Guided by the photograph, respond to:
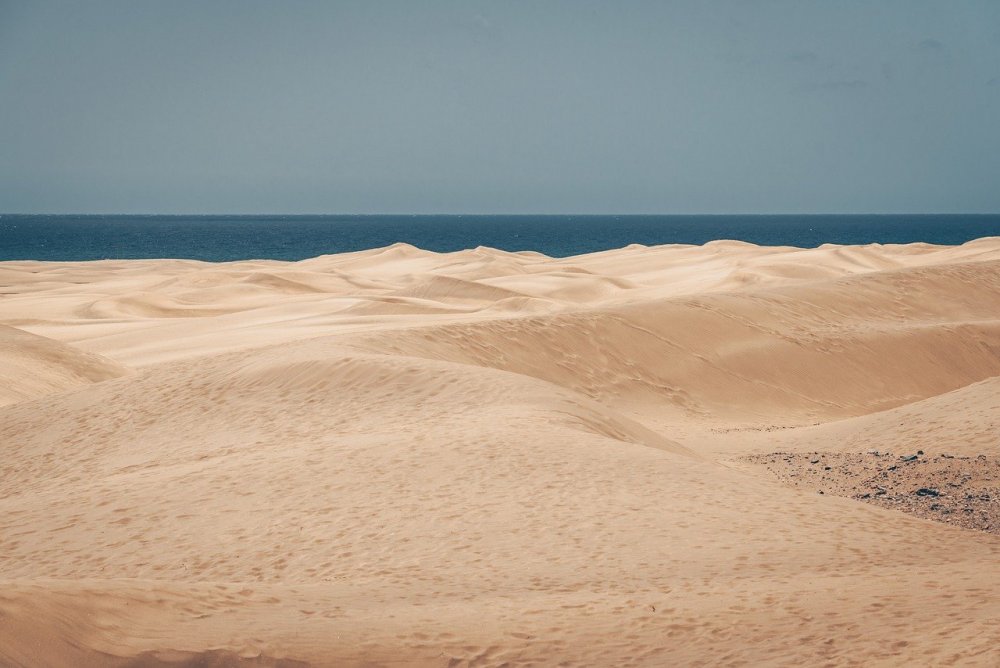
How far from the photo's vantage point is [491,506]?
757cm

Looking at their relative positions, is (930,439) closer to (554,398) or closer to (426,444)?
(554,398)

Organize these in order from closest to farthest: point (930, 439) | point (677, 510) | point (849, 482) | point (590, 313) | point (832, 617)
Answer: point (832, 617) → point (677, 510) → point (849, 482) → point (930, 439) → point (590, 313)

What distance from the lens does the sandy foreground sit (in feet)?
16.4

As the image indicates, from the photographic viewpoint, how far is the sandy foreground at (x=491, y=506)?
5.01 metres

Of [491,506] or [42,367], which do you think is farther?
[42,367]

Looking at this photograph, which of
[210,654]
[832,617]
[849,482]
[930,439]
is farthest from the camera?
[930,439]

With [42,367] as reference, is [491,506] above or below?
above

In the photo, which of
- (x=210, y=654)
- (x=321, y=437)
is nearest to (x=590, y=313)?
(x=321, y=437)

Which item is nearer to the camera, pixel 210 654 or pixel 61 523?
pixel 210 654

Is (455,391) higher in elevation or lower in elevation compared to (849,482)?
higher

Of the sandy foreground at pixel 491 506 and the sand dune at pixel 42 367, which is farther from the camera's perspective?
the sand dune at pixel 42 367

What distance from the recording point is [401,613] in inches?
214

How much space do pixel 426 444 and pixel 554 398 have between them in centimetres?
240

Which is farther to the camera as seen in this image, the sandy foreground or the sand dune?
the sand dune
